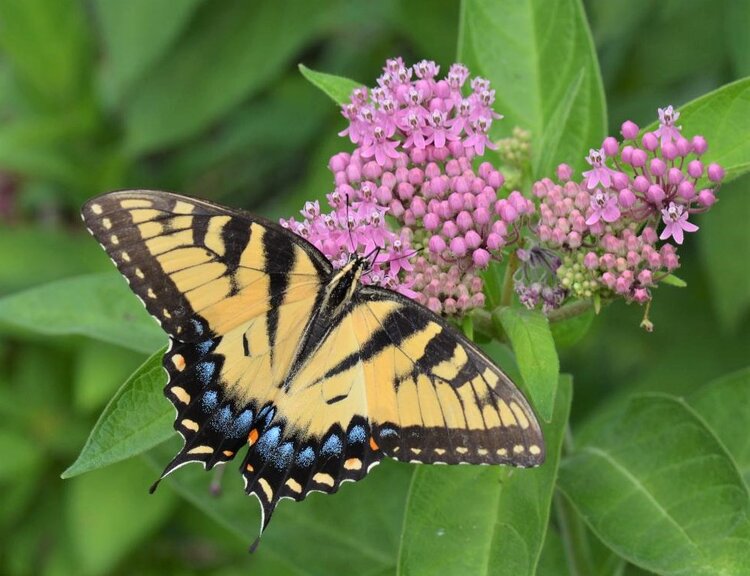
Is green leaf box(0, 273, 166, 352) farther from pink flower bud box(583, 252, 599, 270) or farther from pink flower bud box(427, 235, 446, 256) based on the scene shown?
pink flower bud box(583, 252, 599, 270)

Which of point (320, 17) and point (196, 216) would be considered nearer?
point (196, 216)

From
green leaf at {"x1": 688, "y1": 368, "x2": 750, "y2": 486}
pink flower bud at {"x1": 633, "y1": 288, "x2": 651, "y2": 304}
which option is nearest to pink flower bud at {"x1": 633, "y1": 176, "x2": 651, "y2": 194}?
pink flower bud at {"x1": 633, "y1": 288, "x2": 651, "y2": 304}

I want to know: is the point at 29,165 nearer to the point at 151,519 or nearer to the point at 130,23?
the point at 130,23

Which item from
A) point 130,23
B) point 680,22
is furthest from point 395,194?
point 680,22

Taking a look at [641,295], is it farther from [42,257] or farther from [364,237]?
[42,257]

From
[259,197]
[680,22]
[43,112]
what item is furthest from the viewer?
[259,197]

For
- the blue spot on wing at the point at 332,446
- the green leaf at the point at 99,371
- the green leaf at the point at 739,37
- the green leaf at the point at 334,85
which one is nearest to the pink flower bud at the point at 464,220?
the green leaf at the point at 334,85

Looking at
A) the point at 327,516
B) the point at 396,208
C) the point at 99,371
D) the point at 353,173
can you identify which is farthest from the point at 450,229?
the point at 99,371
